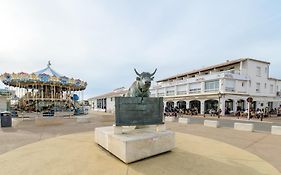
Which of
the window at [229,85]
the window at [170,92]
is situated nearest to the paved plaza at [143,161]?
the window at [229,85]

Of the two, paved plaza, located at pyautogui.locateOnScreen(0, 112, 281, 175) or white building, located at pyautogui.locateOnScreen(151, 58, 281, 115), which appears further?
white building, located at pyautogui.locateOnScreen(151, 58, 281, 115)

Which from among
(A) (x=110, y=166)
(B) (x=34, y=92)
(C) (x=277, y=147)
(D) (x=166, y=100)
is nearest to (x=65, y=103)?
(B) (x=34, y=92)

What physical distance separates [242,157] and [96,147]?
17.0ft

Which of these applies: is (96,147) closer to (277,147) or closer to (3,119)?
(277,147)

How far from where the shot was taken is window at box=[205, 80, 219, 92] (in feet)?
93.0

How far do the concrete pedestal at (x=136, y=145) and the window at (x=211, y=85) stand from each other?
25.9 meters

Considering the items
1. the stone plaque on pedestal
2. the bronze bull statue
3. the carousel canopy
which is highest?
the carousel canopy

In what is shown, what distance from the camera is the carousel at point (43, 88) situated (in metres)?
21.8

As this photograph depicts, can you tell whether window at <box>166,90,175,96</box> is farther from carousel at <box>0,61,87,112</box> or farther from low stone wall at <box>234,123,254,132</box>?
low stone wall at <box>234,123,254,132</box>

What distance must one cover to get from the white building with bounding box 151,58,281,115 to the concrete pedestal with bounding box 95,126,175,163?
24534mm

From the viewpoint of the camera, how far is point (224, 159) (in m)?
5.05

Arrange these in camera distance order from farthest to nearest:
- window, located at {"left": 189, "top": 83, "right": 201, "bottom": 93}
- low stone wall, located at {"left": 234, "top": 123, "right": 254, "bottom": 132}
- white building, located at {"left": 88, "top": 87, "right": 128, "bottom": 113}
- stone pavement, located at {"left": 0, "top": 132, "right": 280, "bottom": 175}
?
white building, located at {"left": 88, "top": 87, "right": 128, "bottom": 113} < window, located at {"left": 189, "top": 83, "right": 201, "bottom": 93} < low stone wall, located at {"left": 234, "top": 123, "right": 254, "bottom": 132} < stone pavement, located at {"left": 0, "top": 132, "right": 280, "bottom": 175}

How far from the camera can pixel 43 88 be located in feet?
86.5

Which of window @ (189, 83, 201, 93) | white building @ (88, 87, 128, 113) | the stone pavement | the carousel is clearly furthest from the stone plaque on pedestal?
white building @ (88, 87, 128, 113)
